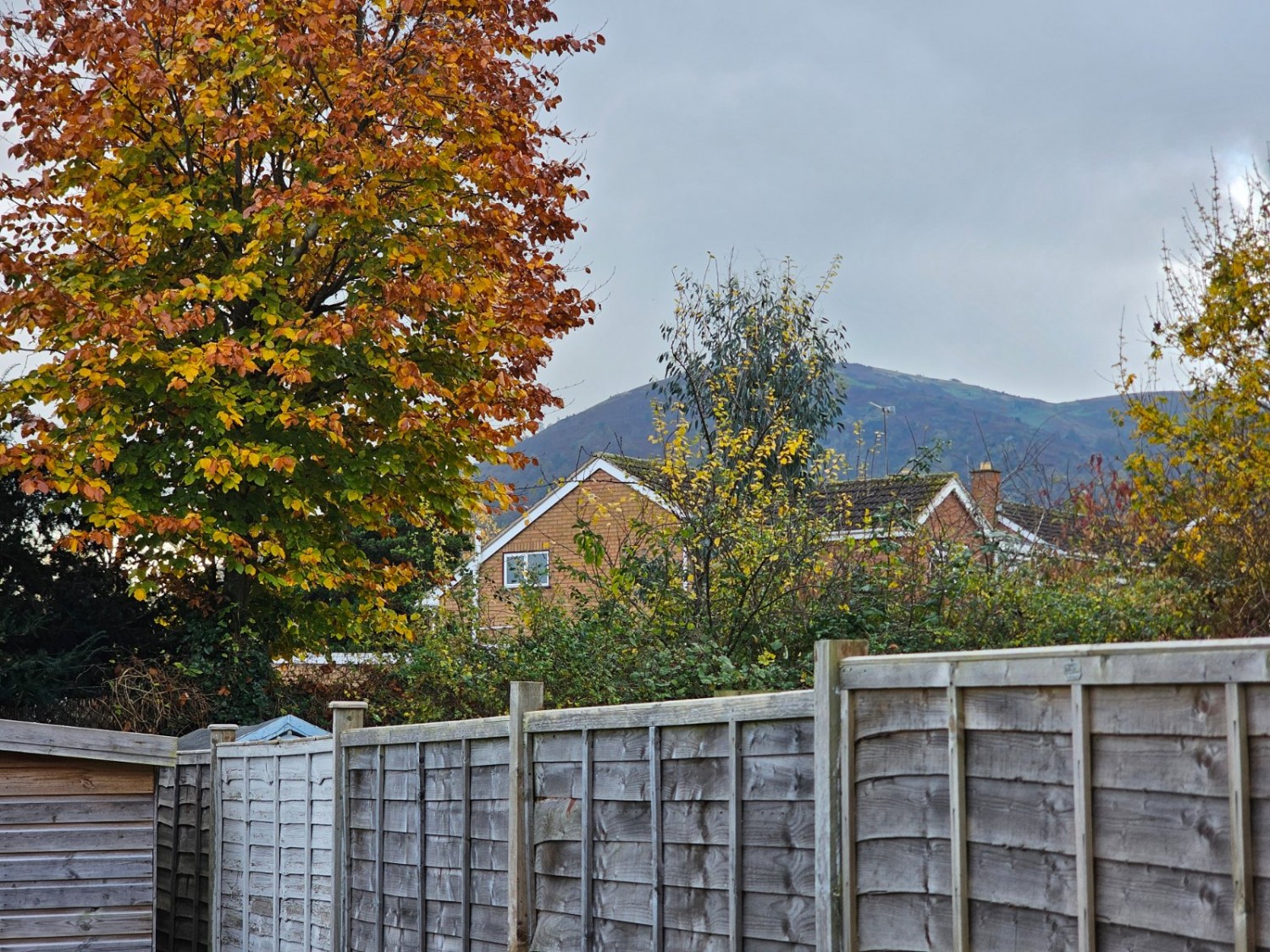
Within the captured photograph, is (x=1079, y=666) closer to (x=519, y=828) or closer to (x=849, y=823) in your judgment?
(x=849, y=823)

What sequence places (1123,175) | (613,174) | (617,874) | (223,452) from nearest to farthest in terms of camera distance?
1. (617,874)
2. (223,452)
3. (1123,175)
4. (613,174)

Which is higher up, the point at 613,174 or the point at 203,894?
the point at 613,174

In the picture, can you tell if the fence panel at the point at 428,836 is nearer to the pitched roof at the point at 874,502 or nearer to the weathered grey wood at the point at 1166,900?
the weathered grey wood at the point at 1166,900

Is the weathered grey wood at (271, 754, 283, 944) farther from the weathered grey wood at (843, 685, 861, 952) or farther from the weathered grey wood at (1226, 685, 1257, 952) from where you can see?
the weathered grey wood at (1226, 685, 1257, 952)

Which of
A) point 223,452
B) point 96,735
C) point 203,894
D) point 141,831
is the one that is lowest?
point 203,894

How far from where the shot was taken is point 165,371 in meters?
14.1

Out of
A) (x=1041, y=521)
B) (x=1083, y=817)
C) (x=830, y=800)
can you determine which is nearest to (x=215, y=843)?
(x=830, y=800)

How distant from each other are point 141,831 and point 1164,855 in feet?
27.3

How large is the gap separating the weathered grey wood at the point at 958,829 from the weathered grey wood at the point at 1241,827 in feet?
3.01

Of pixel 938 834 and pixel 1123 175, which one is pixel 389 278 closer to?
pixel 1123 175

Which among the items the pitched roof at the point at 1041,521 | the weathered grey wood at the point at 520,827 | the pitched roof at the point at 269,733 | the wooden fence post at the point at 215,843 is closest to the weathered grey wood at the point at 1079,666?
the weathered grey wood at the point at 520,827

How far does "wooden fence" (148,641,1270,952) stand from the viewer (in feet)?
11.1

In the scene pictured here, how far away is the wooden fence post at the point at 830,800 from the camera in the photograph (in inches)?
179

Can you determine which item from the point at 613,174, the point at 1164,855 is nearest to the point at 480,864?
the point at 1164,855
